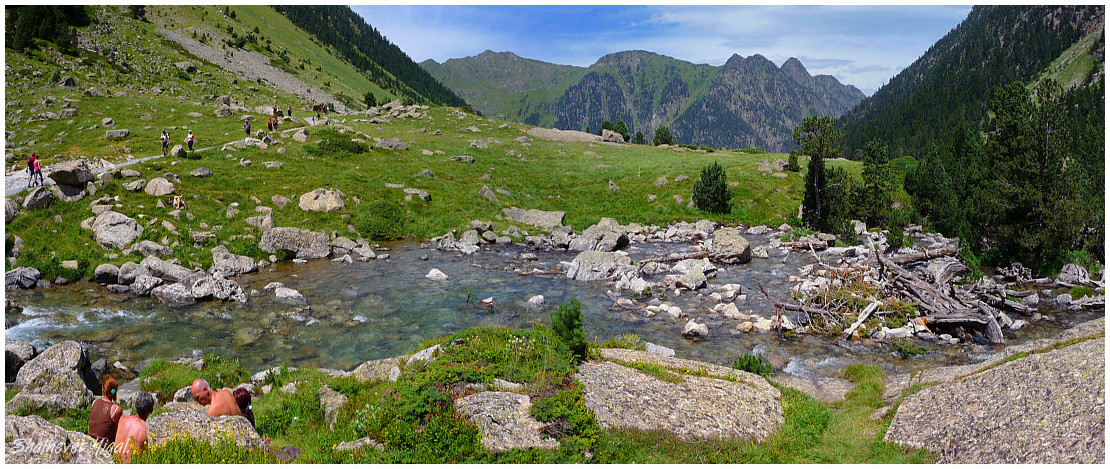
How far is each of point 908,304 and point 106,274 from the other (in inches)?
1517

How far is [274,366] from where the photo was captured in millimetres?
18219

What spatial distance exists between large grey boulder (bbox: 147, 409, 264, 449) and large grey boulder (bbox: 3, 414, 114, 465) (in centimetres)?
83

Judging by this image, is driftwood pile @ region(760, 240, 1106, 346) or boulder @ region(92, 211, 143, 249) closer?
driftwood pile @ region(760, 240, 1106, 346)

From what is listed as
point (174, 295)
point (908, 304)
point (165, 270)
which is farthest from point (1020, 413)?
point (165, 270)

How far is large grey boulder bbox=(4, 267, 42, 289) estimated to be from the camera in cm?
2456

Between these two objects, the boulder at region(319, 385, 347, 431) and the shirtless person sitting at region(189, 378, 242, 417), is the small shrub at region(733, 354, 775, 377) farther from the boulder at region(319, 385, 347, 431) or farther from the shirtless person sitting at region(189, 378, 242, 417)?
the shirtless person sitting at region(189, 378, 242, 417)

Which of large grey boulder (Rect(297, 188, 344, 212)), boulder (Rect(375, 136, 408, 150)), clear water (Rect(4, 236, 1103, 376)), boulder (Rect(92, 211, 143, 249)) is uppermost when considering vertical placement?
boulder (Rect(375, 136, 408, 150))

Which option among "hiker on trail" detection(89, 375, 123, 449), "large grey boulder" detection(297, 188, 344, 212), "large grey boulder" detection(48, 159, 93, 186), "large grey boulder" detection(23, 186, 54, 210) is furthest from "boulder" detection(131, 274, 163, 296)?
"hiker on trail" detection(89, 375, 123, 449)

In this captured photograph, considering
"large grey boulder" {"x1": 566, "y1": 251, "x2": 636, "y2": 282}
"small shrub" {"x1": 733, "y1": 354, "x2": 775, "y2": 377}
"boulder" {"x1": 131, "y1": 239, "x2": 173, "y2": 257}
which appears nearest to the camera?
"small shrub" {"x1": 733, "y1": 354, "x2": 775, "y2": 377}

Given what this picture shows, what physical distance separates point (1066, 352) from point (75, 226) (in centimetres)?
4449

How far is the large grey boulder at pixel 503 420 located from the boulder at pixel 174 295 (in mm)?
19312

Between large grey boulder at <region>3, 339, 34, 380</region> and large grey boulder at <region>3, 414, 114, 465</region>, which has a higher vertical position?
large grey boulder at <region>3, 414, 114, 465</region>

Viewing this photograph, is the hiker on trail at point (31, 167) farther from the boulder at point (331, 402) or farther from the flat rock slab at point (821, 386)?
the flat rock slab at point (821, 386)

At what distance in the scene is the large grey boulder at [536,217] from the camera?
46938mm
